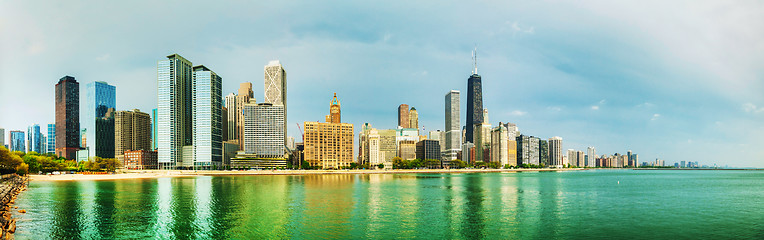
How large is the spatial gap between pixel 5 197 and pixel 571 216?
102598mm

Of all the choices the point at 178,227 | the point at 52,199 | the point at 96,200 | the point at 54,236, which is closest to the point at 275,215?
the point at 178,227

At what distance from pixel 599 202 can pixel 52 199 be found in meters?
116

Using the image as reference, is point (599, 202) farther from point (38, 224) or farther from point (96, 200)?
point (96, 200)

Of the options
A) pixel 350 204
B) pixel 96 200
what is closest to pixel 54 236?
pixel 96 200

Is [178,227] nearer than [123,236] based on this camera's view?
No

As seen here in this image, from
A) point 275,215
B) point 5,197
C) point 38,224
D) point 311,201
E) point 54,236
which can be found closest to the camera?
point 54,236

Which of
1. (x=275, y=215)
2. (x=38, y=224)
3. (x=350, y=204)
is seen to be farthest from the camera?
(x=350, y=204)

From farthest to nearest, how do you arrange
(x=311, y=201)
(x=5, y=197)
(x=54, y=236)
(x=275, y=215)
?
(x=311, y=201) < (x=5, y=197) < (x=275, y=215) < (x=54, y=236)

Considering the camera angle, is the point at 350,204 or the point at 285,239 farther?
the point at 350,204

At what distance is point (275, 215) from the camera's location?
67.3 m

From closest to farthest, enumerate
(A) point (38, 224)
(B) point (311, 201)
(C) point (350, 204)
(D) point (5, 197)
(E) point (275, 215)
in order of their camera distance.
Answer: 1. (A) point (38, 224)
2. (E) point (275, 215)
3. (D) point (5, 197)
4. (C) point (350, 204)
5. (B) point (311, 201)

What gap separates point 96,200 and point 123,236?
44.9 m

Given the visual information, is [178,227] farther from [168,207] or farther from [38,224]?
[168,207]

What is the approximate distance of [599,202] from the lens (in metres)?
90.3
